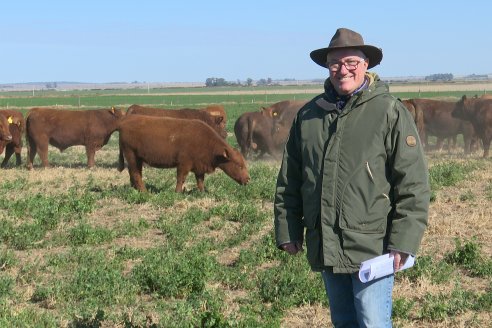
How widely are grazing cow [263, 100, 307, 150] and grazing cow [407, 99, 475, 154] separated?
4082mm

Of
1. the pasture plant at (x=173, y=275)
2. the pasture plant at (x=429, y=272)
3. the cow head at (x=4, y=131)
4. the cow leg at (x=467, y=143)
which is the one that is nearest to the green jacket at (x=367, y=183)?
the pasture plant at (x=173, y=275)

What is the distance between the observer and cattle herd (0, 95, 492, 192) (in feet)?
48.3

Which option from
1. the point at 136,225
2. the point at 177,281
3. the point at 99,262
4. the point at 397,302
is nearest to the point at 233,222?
the point at 136,225

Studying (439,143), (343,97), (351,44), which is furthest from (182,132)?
(439,143)

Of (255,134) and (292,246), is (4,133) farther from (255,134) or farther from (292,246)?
(292,246)

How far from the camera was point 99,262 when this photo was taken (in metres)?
8.70

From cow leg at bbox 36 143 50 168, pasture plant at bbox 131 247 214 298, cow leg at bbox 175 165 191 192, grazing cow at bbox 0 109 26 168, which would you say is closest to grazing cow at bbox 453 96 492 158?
cow leg at bbox 175 165 191 192

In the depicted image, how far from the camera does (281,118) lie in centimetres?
2427

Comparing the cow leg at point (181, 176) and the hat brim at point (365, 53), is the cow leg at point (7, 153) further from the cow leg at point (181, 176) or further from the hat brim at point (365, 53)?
the hat brim at point (365, 53)

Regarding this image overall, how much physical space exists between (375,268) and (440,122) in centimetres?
2225

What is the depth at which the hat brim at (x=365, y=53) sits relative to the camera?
4.48 metres

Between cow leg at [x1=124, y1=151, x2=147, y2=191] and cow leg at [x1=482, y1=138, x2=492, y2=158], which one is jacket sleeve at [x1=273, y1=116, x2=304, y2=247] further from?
cow leg at [x1=482, y1=138, x2=492, y2=158]

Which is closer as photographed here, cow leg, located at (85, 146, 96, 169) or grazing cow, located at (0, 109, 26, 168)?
cow leg, located at (85, 146, 96, 169)

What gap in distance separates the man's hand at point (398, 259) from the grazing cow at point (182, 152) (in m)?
10.3
